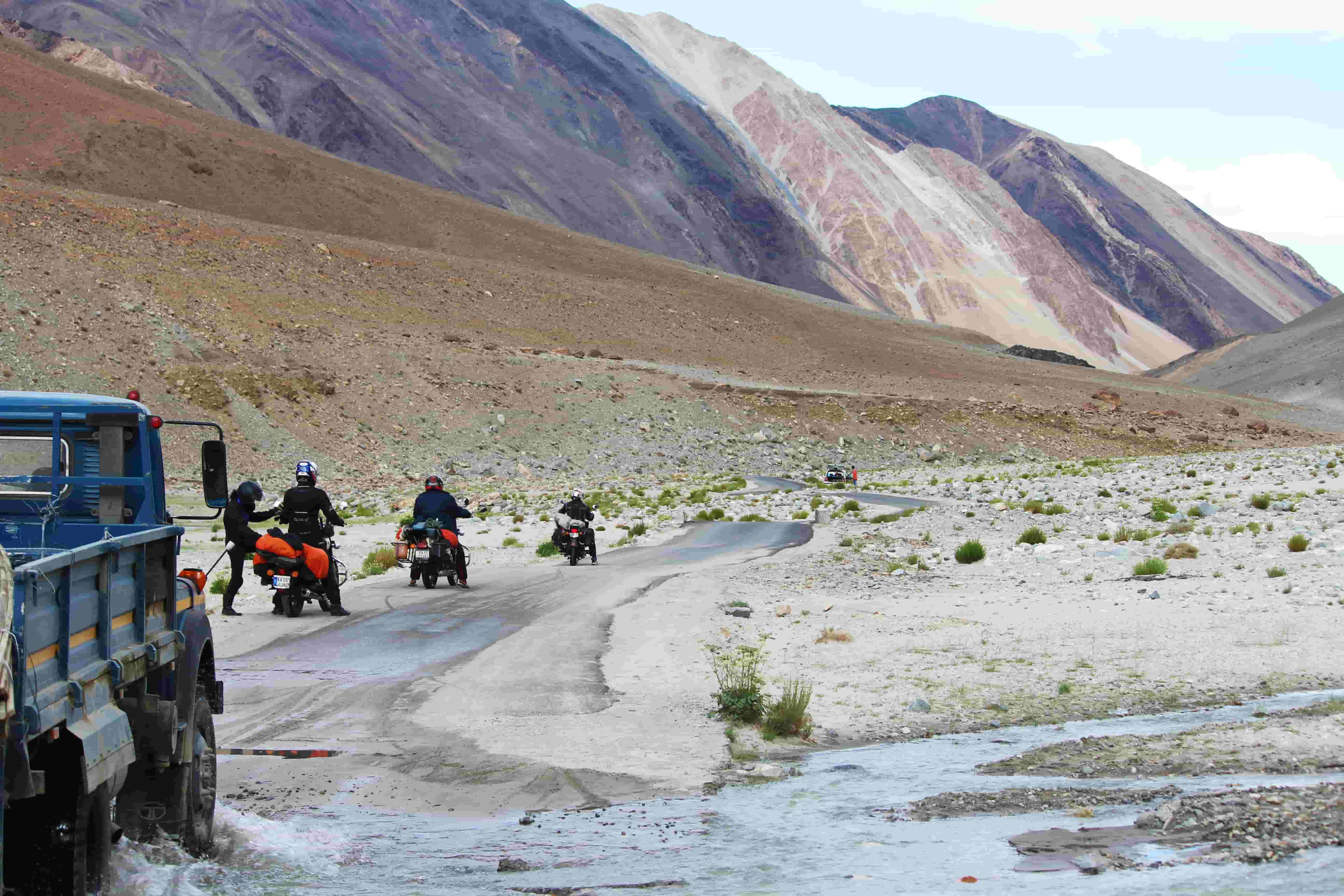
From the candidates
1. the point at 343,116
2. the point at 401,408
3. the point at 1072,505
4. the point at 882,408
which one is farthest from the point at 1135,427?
the point at 343,116

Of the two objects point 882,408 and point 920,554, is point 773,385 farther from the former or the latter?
point 920,554

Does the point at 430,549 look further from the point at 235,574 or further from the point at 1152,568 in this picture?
the point at 1152,568

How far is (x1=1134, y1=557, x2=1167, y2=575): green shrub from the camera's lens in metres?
20.1

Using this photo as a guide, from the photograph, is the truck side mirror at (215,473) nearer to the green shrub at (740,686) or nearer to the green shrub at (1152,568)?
the green shrub at (740,686)

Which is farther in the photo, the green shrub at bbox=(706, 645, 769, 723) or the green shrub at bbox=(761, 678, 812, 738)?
the green shrub at bbox=(706, 645, 769, 723)

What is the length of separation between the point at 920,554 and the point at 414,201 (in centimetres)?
9729

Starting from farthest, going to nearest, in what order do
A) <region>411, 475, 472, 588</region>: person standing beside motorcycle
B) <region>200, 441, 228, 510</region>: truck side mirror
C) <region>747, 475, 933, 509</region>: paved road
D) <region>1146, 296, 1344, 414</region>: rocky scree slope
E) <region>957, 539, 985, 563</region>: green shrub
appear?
<region>1146, 296, 1344, 414</region>: rocky scree slope, <region>747, 475, 933, 509</region>: paved road, <region>957, 539, 985, 563</region>: green shrub, <region>411, 475, 472, 588</region>: person standing beside motorcycle, <region>200, 441, 228, 510</region>: truck side mirror

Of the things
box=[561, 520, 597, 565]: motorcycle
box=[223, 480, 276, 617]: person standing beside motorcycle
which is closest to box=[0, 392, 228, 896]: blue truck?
box=[223, 480, 276, 617]: person standing beside motorcycle

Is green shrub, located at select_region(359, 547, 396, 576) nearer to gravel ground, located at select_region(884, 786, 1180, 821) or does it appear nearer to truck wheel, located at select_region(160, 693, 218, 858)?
truck wheel, located at select_region(160, 693, 218, 858)

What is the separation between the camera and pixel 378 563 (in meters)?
25.0

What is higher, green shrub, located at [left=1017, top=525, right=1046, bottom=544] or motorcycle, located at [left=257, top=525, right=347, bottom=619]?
motorcycle, located at [left=257, top=525, right=347, bottom=619]

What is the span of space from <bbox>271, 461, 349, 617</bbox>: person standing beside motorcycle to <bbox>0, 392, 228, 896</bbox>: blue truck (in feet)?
24.5

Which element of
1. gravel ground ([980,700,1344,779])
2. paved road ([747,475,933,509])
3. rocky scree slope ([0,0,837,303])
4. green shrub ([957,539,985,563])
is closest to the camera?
gravel ground ([980,700,1344,779])

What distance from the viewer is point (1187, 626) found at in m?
15.3
